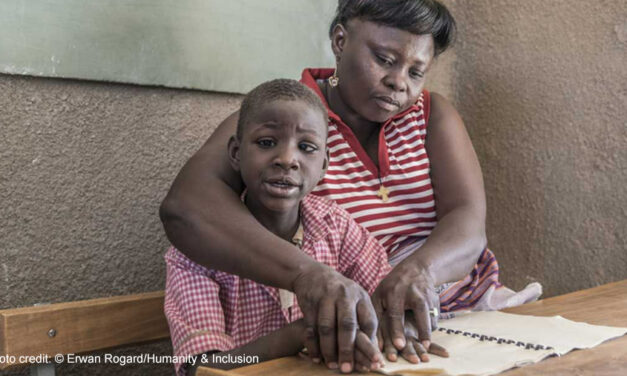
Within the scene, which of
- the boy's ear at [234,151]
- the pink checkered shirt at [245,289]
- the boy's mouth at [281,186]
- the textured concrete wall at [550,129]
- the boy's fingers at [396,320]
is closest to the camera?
the boy's fingers at [396,320]

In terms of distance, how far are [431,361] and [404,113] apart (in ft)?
3.53

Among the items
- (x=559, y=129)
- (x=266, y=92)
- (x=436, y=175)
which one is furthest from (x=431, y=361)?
(x=559, y=129)

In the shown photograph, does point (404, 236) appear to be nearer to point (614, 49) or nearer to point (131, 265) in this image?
point (131, 265)

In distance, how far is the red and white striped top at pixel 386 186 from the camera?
2043 mm

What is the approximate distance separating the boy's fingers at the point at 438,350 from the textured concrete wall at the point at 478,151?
3.80 feet

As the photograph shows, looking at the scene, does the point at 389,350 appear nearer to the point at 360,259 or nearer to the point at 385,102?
the point at 360,259

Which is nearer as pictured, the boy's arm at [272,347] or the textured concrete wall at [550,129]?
the boy's arm at [272,347]

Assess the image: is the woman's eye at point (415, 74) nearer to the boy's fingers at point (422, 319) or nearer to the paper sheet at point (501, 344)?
the paper sheet at point (501, 344)

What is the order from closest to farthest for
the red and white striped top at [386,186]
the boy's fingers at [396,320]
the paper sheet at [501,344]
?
the paper sheet at [501,344] → the boy's fingers at [396,320] → the red and white striped top at [386,186]

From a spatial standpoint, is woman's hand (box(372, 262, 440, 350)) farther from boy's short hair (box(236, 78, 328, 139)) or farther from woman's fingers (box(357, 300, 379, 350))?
boy's short hair (box(236, 78, 328, 139))

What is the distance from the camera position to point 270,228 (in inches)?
69.7

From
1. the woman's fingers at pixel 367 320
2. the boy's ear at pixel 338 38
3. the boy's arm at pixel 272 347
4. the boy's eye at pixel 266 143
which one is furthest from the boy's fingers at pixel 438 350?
the boy's ear at pixel 338 38

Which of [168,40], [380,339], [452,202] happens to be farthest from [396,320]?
[168,40]

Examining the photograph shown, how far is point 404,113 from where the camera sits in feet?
7.12
